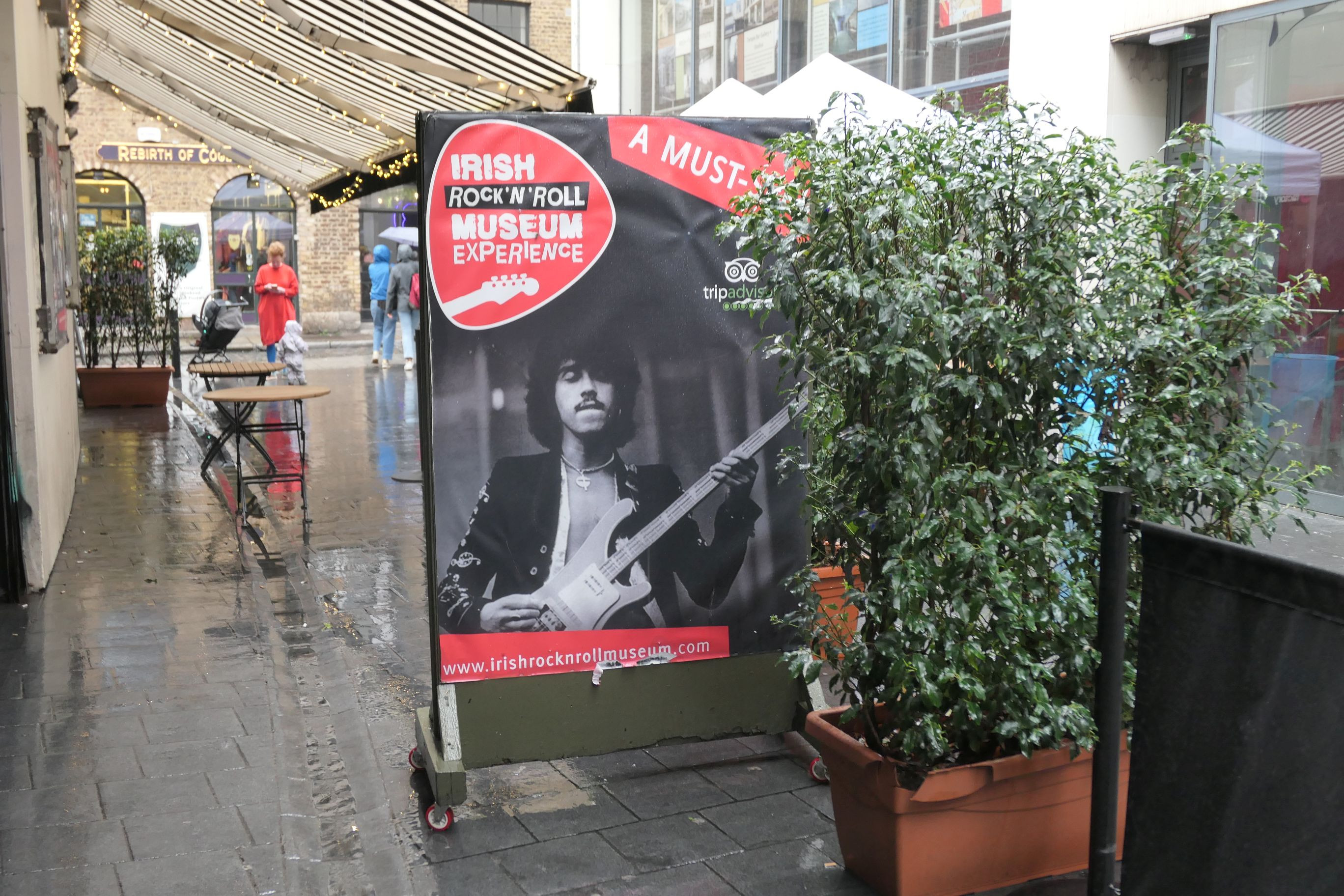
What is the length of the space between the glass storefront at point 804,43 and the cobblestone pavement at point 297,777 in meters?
6.92

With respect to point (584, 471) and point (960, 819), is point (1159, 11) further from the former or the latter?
point (960, 819)

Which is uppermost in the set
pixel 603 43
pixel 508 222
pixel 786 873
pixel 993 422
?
pixel 603 43

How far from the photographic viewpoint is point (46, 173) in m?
7.54

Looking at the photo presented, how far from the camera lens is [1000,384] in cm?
325

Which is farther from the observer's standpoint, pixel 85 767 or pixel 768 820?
pixel 85 767

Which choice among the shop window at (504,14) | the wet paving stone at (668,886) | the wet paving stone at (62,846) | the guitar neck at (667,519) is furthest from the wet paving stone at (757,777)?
the shop window at (504,14)

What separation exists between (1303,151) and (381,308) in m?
13.8

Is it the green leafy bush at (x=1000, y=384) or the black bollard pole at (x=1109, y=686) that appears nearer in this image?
the black bollard pole at (x=1109, y=686)

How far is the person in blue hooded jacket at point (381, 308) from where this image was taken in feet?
62.4

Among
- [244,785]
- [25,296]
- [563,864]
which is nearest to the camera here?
A: [563,864]

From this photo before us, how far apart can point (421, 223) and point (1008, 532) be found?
191cm

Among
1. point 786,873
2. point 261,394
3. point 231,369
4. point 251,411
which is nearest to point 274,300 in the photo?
point 231,369

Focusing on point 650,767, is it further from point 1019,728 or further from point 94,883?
point 94,883

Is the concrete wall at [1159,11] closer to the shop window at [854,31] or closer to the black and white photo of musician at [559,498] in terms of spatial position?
the shop window at [854,31]
